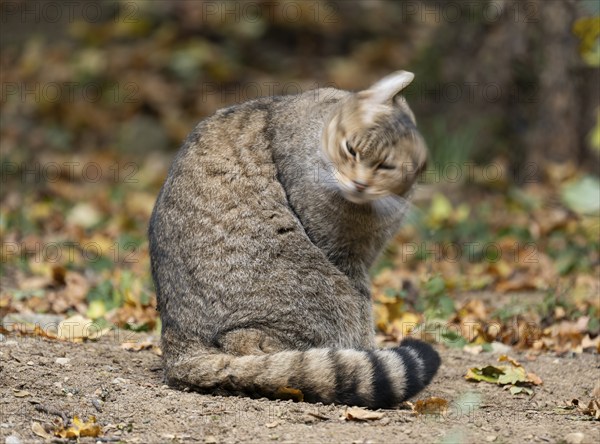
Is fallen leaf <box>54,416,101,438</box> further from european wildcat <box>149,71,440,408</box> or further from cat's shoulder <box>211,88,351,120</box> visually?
cat's shoulder <box>211,88,351,120</box>

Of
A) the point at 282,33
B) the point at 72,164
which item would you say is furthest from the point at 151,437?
the point at 282,33

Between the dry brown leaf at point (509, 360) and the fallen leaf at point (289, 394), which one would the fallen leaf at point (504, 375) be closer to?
the dry brown leaf at point (509, 360)

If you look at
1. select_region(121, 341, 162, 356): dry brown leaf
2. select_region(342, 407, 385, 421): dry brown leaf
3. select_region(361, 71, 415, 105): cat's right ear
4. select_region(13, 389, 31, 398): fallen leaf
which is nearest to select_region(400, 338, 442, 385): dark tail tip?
select_region(342, 407, 385, 421): dry brown leaf

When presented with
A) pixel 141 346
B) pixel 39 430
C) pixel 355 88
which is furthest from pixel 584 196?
pixel 355 88

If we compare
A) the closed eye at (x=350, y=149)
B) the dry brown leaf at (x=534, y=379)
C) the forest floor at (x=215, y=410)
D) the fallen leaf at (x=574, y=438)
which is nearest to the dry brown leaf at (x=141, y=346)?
the forest floor at (x=215, y=410)

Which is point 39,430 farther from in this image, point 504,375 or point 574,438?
point 504,375

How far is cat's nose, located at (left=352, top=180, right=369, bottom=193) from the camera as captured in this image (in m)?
4.49

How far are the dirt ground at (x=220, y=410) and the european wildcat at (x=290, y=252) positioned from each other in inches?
6.6

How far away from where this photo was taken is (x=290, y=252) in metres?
4.68

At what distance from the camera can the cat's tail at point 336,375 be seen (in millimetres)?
4254

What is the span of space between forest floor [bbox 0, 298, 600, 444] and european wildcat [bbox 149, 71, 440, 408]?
0.17 metres

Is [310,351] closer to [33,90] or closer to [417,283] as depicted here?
[417,283]

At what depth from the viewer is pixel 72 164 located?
11172mm

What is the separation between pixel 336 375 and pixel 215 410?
1.91 feet
